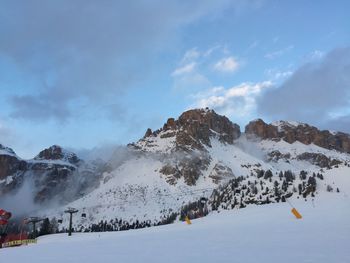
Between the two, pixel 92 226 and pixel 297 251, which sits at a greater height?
pixel 92 226

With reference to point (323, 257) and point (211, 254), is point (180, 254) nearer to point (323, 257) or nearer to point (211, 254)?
point (211, 254)

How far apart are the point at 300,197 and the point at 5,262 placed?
43.0 m

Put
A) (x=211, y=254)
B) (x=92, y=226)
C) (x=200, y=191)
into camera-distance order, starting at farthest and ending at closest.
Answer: (x=200, y=191) < (x=92, y=226) < (x=211, y=254)

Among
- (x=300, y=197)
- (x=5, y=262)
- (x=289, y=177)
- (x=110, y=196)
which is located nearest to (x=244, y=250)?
(x=5, y=262)

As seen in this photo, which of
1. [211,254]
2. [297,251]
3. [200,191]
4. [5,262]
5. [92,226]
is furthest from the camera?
[200,191]

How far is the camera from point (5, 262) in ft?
47.4

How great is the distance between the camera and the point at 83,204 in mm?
183500

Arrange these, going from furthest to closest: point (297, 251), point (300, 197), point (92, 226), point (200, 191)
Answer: point (200, 191)
point (92, 226)
point (300, 197)
point (297, 251)

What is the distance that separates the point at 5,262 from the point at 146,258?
6100 mm

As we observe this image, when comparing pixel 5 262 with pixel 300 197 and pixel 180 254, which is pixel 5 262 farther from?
pixel 300 197

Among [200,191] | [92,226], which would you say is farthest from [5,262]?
[200,191]

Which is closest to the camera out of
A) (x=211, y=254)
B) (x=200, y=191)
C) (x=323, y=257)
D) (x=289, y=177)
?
(x=323, y=257)

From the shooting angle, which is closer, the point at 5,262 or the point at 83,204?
the point at 5,262

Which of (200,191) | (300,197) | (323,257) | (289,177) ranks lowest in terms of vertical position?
(323,257)
